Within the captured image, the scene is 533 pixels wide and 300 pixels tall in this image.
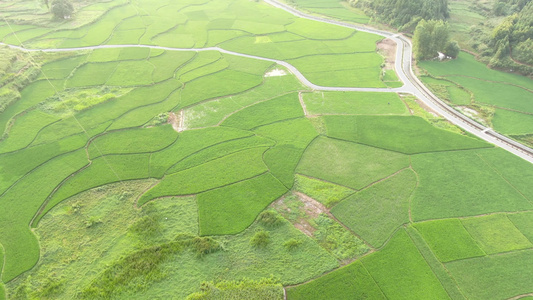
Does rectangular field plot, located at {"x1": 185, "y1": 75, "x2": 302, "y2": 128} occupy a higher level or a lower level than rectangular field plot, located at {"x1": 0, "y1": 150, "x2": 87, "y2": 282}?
higher

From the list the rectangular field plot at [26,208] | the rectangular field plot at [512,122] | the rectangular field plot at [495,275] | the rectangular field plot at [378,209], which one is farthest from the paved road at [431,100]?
the rectangular field plot at [26,208]

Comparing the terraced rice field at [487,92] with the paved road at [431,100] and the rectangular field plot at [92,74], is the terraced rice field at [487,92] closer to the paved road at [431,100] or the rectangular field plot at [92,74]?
the paved road at [431,100]

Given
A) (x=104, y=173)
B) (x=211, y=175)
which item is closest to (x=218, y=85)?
(x=211, y=175)

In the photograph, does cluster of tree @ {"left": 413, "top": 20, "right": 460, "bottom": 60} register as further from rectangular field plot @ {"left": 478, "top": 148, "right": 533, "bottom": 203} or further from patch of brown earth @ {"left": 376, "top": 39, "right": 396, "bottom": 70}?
rectangular field plot @ {"left": 478, "top": 148, "right": 533, "bottom": 203}

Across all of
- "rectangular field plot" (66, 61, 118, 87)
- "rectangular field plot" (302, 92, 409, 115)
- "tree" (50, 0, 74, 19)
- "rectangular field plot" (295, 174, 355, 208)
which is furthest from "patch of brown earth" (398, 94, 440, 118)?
"tree" (50, 0, 74, 19)

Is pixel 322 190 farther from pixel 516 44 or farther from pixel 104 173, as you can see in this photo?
pixel 516 44

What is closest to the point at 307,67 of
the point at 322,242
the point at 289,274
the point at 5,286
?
the point at 322,242
